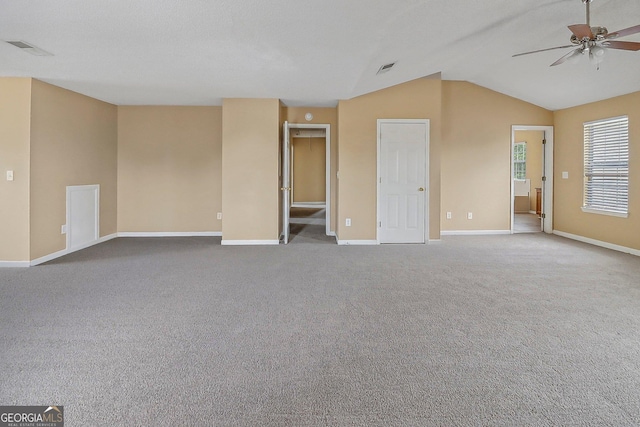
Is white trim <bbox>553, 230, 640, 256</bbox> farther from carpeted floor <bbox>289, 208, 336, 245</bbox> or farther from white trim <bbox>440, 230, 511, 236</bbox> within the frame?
carpeted floor <bbox>289, 208, 336, 245</bbox>

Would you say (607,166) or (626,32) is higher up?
(626,32)

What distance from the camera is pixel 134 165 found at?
6785mm

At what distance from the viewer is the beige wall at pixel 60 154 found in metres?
4.69

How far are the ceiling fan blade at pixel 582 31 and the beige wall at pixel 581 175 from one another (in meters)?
3.01

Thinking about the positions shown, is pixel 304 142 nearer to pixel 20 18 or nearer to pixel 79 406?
pixel 20 18

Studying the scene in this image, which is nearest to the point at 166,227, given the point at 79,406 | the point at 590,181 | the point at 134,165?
the point at 134,165

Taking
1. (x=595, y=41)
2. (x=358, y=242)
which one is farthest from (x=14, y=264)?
(x=595, y=41)

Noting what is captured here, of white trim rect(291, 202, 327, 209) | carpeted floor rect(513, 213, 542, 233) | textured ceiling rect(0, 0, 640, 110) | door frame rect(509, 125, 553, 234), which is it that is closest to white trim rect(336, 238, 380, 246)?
textured ceiling rect(0, 0, 640, 110)

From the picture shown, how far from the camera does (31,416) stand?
1.71 meters

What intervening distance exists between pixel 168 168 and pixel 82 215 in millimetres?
1641

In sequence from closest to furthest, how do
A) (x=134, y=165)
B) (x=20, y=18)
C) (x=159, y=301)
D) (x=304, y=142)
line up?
(x=20, y=18), (x=159, y=301), (x=134, y=165), (x=304, y=142)

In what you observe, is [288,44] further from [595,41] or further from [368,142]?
[368,142]

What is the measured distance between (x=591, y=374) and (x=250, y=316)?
7.16 ft

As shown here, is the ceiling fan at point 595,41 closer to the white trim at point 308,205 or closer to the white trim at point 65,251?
the white trim at point 65,251
